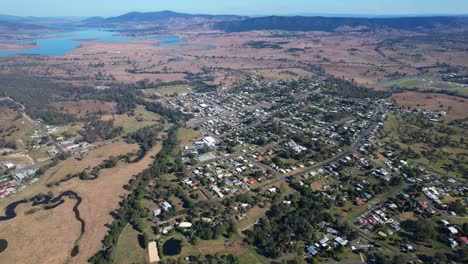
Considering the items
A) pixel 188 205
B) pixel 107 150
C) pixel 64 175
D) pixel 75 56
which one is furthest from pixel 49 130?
pixel 75 56

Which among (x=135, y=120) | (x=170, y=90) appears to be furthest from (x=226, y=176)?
(x=170, y=90)

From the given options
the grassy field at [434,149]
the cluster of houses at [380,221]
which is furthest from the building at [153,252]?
the grassy field at [434,149]

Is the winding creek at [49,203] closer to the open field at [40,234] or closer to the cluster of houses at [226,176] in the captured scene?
the open field at [40,234]

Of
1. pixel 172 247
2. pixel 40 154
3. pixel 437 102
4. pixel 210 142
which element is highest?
pixel 437 102

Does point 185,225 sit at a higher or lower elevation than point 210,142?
lower

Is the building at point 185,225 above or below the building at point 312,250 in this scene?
above

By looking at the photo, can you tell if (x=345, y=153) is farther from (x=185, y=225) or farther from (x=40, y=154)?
(x=40, y=154)

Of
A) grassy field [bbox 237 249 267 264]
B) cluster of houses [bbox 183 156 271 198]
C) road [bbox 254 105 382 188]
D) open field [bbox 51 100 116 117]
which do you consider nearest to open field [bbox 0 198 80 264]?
cluster of houses [bbox 183 156 271 198]

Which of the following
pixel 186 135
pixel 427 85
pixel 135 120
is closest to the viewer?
pixel 186 135
